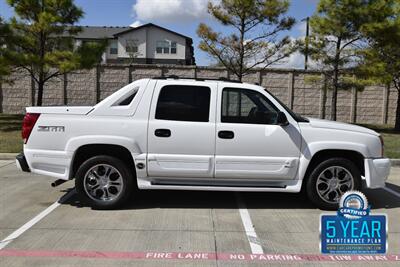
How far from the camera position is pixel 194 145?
6012 millimetres

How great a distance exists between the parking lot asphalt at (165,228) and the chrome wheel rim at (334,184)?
26 centimetres

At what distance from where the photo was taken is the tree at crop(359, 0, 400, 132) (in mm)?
16203

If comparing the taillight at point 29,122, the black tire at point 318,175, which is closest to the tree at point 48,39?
the taillight at point 29,122

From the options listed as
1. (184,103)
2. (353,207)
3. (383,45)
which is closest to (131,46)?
Result: (383,45)

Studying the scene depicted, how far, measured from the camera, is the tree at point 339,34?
16.9 meters

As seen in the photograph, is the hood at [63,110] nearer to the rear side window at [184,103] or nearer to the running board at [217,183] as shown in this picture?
the rear side window at [184,103]

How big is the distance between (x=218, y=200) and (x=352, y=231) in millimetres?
3317

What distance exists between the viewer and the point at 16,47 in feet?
54.8

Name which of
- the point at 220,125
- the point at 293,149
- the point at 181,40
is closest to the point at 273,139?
the point at 293,149

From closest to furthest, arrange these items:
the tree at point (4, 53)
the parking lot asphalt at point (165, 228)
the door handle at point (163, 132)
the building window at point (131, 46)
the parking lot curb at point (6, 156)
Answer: the parking lot asphalt at point (165, 228) → the door handle at point (163, 132) → the parking lot curb at point (6, 156) → the tree at point (4, 53) → the building window at point (131, 46)

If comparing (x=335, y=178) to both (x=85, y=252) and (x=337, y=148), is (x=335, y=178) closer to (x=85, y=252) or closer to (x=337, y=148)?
(x=337, y=148)

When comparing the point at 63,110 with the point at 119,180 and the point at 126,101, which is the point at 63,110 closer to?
the point at 126,101

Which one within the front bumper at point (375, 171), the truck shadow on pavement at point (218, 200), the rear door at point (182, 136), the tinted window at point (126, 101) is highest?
the tinted window at point (126, 101)

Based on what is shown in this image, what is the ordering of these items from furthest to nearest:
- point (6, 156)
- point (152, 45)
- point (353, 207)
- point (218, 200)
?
point (152, 45) < point (6, 156) < point (218, 200) < point (353, 207)
